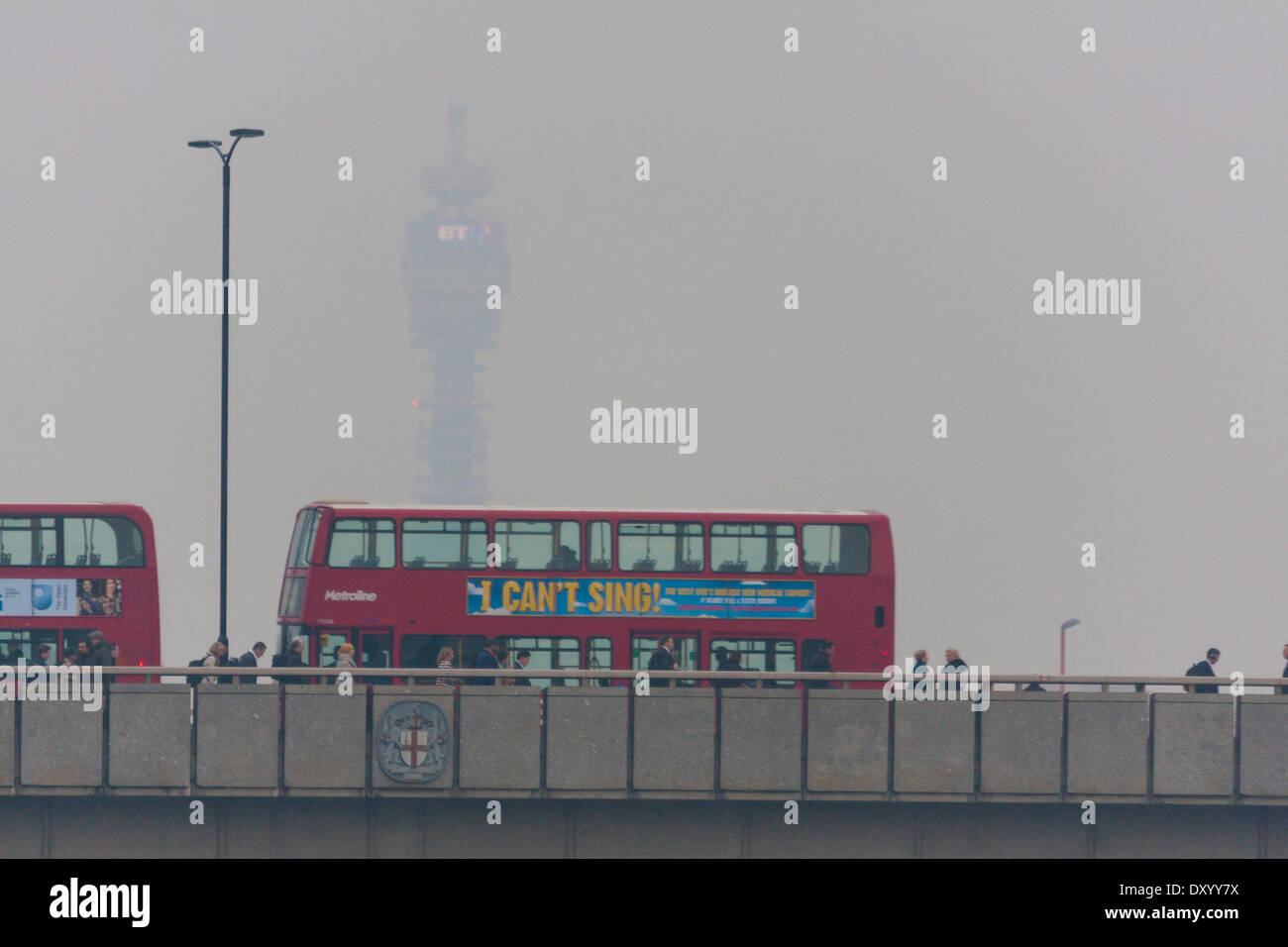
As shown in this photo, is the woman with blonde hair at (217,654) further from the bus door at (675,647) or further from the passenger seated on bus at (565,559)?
the bus door at (675,647)

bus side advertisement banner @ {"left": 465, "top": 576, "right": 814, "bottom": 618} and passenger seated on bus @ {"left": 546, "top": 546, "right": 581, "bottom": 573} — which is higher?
passenger seated on bus @ {"left": 546, "top": 546, "right": 581, "bottom": 573}

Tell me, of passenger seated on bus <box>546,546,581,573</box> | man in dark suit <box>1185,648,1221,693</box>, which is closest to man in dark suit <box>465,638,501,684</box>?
passenger seated on bus <box>546,546,581,573</box>

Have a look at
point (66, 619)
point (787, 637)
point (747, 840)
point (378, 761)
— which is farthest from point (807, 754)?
point (66, 619)

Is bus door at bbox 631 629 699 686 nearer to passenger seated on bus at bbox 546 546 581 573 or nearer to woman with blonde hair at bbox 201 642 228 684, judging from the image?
passenger seated on bus at bbox 546 546 581 573

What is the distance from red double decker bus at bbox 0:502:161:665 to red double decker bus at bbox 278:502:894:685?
2.98 metres

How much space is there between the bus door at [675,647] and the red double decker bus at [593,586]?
0.02 metres

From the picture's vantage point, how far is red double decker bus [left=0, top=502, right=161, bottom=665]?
113 feet

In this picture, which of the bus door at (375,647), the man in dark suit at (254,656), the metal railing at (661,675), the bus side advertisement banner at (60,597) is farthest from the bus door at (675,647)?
the bus side advertisement banner at (60,597)

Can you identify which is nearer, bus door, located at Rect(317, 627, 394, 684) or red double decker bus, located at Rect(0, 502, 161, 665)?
bus door, located at Rect(317, 627, 394, 684)

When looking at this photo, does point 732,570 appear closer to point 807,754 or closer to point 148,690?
point 807,754

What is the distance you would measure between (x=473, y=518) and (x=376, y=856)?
9.16 metres

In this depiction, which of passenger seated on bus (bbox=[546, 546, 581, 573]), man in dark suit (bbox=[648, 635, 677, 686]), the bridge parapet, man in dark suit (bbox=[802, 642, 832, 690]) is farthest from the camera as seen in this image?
passenger seated on bus (bbox=[546, 546, 581, 573])

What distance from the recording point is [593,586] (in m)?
33.8

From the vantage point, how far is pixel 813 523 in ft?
113
